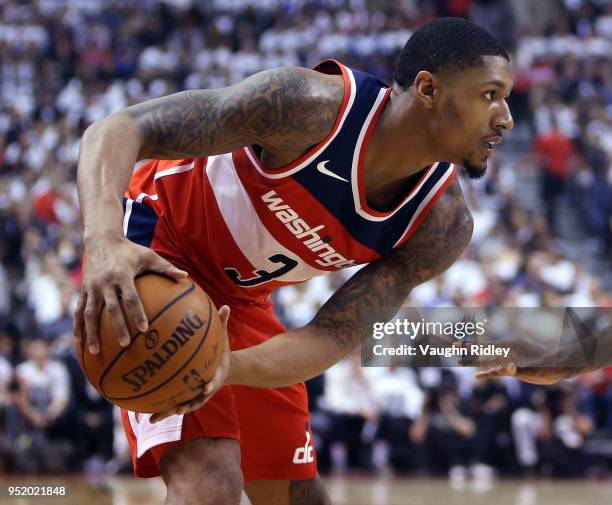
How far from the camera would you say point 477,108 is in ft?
11.5

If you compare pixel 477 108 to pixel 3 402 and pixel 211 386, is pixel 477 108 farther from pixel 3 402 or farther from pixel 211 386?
pixel 3 402

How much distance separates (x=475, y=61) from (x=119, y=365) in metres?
1.60

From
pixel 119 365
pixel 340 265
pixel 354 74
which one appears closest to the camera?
pixel 119 365

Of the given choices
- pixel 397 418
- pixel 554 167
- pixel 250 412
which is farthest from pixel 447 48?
pixel 554 167

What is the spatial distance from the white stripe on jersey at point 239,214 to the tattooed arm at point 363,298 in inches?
11.6

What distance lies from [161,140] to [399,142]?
90cm

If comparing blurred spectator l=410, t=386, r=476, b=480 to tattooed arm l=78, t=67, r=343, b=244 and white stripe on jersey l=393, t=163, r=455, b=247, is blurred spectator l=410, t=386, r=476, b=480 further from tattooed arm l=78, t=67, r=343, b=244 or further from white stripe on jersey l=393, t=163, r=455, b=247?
tattooed arm l=78, t=67, r=343, b=244

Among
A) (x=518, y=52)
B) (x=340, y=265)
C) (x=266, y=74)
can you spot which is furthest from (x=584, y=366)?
(x=518, y=52)

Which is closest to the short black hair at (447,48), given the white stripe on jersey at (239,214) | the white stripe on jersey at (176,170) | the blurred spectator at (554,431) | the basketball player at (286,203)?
the basketball player at (286,203)

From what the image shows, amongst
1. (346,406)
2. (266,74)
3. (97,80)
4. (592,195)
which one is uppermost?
(97,80)

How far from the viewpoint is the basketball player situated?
10.8 ft

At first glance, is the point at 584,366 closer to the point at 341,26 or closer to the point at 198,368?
the point at 198,368

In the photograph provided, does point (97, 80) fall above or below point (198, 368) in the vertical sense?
above

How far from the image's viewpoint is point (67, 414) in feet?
30.3
